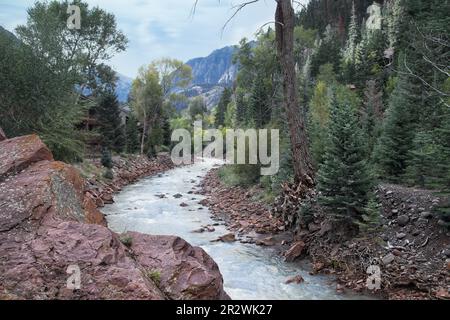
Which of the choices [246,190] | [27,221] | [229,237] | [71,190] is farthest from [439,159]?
[246,190]

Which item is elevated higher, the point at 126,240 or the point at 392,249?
the point at 126,240

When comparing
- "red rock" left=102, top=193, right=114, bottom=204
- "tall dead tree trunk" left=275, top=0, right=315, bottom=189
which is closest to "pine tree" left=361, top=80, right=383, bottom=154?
"tall dead tree trunk" left=275, top=0, right=315, bottom=189

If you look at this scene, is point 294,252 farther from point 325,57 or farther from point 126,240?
point 325,57

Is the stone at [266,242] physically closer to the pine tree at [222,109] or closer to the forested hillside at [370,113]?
the forested hillside at [370,113]

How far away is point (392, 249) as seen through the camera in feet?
23.8

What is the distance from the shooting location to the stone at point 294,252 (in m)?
8.58

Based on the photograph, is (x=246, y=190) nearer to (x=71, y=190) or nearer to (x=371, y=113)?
(x=371, y=113)

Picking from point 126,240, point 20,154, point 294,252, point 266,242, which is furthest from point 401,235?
point 20,154

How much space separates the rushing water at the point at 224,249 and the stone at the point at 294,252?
187 millimetres

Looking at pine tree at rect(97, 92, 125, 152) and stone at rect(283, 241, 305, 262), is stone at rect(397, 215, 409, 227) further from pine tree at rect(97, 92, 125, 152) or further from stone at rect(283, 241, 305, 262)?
pine tree at rect(97, 92, 125, 152)

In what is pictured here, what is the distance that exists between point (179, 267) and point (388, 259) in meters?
4.51

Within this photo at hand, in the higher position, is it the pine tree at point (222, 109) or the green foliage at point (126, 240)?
the pine tree at point (222, 109)

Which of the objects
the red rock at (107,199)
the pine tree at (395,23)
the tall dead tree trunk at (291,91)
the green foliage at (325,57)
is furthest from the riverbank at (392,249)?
the green foliage at (325,57)
